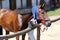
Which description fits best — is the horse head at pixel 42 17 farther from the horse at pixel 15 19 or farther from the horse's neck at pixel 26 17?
the horse's neck at pixel 26 17

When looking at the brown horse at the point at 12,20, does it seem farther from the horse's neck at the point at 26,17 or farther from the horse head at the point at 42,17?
the horse head at the point at 42,17

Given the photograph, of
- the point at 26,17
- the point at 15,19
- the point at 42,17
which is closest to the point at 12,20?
the point at 15,19

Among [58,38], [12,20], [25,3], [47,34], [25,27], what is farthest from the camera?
[25,3]

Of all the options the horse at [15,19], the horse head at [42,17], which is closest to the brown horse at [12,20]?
the horse at [15,19]

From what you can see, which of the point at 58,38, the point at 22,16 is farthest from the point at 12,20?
the point at 58,38

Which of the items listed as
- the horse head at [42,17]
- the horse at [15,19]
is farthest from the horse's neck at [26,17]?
the horse head at [42,17]

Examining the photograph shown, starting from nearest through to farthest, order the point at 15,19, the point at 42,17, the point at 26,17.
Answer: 1. the point at 15,19
2. the point at 26,17
3. the point at 42,17

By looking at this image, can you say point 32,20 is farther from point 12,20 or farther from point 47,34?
point 47,34

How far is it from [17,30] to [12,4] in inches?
441

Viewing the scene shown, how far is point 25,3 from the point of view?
1658 cm

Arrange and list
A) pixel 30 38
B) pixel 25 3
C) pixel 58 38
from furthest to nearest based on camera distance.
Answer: pixel 25 3, pixel 58 38, pixel 30 38

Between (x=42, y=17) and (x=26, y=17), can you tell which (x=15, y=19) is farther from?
(x=42, y=17)

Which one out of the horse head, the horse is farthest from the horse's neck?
the horse head

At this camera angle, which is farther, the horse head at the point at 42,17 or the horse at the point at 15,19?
the horse head at the point at 42,17
